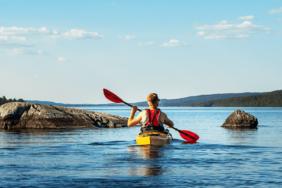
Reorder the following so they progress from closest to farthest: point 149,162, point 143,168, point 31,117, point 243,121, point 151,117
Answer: point 143,168
point 149,162
point 151,117
point 31,117
point 243,121

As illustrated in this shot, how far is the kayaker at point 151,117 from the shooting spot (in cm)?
1330

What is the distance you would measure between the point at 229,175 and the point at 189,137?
355 inches

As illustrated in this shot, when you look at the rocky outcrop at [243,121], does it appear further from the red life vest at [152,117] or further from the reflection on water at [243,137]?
the red life vest at [152,117]

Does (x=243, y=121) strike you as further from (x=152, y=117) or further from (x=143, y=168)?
(x=143, y=168)

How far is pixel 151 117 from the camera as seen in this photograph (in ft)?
45.2

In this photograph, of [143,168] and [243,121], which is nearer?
[143,168]

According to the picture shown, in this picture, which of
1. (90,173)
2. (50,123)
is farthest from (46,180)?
(50,123)

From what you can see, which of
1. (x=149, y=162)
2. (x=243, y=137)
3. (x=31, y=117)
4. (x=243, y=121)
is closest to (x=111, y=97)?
(x=149, y=162)

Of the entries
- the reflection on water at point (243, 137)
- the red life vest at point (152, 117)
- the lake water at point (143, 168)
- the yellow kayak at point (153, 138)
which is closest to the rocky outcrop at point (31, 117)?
the reflection on water at point (243, 137)

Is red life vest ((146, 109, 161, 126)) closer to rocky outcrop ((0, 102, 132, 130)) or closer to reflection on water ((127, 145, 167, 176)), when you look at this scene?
reflection on water ((127, 145, 167, 176))

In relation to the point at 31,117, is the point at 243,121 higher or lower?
lower

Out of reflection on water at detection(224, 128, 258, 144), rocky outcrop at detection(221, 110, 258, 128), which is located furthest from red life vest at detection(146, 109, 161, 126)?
rocky outcrop at detection(221, 110, 258, 128)

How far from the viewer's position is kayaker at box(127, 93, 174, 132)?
13.3 meters

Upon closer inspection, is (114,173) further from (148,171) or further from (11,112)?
(11,112)
